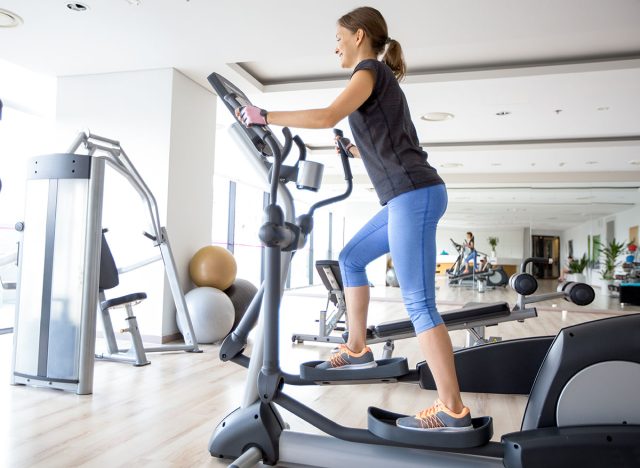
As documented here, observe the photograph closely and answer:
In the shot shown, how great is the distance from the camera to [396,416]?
153cm

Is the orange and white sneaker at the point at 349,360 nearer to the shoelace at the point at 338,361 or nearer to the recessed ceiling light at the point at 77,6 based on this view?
the shoelace at the point at 338,361

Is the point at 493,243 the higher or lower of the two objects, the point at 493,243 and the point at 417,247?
the higher

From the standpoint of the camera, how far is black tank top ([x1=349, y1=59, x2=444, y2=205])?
4.85 feet

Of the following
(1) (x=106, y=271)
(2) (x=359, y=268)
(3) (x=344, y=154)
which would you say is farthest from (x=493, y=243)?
(2) (x=359, y=268)

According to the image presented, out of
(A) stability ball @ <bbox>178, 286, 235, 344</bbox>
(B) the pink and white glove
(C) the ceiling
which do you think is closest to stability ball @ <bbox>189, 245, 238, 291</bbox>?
(A) stability ball @ <bbox>178, 286, 235, 344</bbox>

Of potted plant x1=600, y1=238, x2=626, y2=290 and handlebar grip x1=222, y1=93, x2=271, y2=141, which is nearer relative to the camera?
handlebar grip x1=222, y1=93, x2=271, y2=141

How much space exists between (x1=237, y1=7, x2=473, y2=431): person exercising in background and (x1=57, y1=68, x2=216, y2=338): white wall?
2.77 m

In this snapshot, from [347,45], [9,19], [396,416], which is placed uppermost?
[9,19]

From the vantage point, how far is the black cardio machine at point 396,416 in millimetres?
1339

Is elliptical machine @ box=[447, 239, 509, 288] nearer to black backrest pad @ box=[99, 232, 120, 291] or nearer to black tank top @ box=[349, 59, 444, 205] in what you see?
black backrest pad @ box=[99, 232, 120, 291]

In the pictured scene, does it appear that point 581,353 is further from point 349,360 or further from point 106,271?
point 106,271

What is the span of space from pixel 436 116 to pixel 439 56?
135cm

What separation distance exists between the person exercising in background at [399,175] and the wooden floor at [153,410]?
69cm

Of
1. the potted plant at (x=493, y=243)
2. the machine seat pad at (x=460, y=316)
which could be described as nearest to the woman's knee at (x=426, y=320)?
the machine seat pad at (x=460, y=316)
